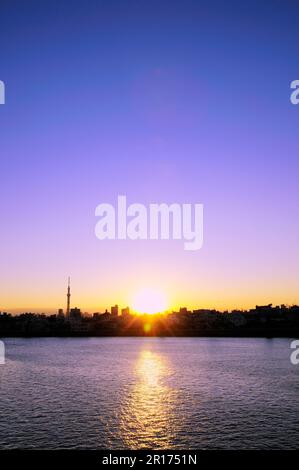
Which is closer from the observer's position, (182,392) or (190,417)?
(190,417)

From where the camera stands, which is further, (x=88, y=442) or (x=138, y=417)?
(x=138, y=417)

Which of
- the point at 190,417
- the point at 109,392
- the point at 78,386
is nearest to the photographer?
the point at 190,417

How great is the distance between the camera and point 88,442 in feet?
127

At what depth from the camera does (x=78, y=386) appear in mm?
70625

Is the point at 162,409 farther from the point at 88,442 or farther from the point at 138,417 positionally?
the point at 88,442

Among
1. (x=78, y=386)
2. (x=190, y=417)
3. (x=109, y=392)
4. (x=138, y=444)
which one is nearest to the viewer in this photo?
(x=138, y=444)

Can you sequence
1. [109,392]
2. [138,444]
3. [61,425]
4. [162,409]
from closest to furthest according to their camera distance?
[138,444] → [61,425] → [162,409] → [109,392]

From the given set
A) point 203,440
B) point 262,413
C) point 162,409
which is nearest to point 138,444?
point 203,440
